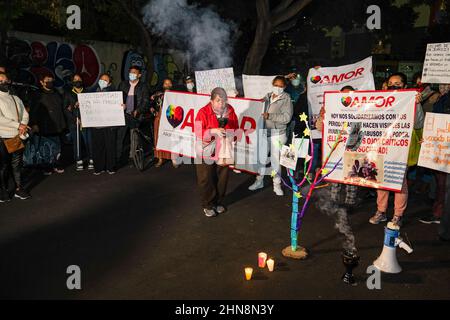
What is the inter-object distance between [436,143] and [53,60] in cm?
1288

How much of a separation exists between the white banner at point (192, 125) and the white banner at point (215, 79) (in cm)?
92

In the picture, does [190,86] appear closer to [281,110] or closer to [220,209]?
[281,110]

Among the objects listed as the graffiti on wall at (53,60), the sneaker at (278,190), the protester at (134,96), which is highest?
the graffiti on wall at (53,60)

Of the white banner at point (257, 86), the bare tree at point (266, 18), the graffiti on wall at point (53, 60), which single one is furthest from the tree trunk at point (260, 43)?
the graffiti on wall at point (53, 60)

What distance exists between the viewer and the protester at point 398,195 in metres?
5.44

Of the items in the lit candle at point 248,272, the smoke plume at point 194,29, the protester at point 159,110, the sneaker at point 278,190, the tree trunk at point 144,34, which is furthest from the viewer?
the smoke plume at point 194,29

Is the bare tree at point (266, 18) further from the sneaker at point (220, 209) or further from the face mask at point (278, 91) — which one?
the sneaker at point (220, 209)

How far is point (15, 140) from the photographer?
6.68 meters

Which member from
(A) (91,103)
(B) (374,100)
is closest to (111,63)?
(A) (91,103)

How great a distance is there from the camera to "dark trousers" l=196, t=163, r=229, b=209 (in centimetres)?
619

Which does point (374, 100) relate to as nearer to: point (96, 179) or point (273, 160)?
point (273, 160)

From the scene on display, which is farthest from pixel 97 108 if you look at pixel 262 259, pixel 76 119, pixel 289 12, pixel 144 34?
pixel 144 34

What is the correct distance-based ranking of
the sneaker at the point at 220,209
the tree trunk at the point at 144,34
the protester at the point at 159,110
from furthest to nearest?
the tree trunk at the point at 144,34
the protester at the point at 159,110
the sneaker at the point at 220,209
